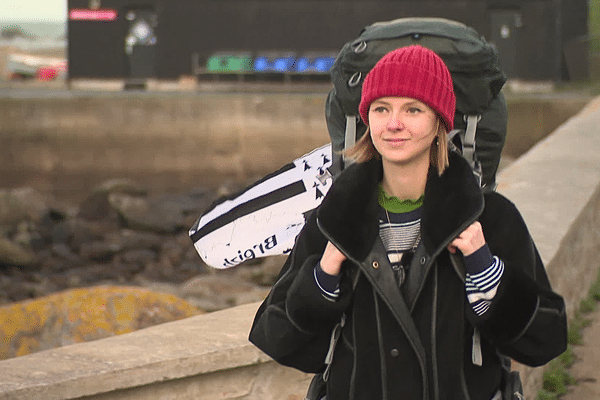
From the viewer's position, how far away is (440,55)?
2.08m

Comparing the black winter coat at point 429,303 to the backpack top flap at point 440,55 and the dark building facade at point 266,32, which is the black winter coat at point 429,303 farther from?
the dark building facade at point 266,32

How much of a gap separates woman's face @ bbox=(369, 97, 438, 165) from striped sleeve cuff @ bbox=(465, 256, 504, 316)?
10.0 inches

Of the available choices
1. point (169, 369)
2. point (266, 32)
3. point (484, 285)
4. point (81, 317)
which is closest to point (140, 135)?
point (266, 32)

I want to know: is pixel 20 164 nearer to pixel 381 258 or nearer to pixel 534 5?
pixel 534 5

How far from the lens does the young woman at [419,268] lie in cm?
175

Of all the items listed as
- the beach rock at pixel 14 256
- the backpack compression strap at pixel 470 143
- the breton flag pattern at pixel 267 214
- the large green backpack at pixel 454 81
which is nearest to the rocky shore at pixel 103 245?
the beach rock at pixel 14 256

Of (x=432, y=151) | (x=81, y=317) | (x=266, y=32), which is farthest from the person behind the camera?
(x=266, y=32)

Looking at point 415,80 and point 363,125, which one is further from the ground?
point 415,80

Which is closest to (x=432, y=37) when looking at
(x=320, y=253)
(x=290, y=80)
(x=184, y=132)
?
(x=320, y=253)

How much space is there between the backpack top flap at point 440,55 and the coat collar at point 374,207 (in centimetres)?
30

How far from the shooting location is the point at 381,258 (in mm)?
1773

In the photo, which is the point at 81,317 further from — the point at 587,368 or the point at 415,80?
the point at 415,80

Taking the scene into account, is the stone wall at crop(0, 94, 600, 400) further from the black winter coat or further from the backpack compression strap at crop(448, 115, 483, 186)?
the backpack compression strap at crop(448, 115, 483, 186)

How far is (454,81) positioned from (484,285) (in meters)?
0.52
